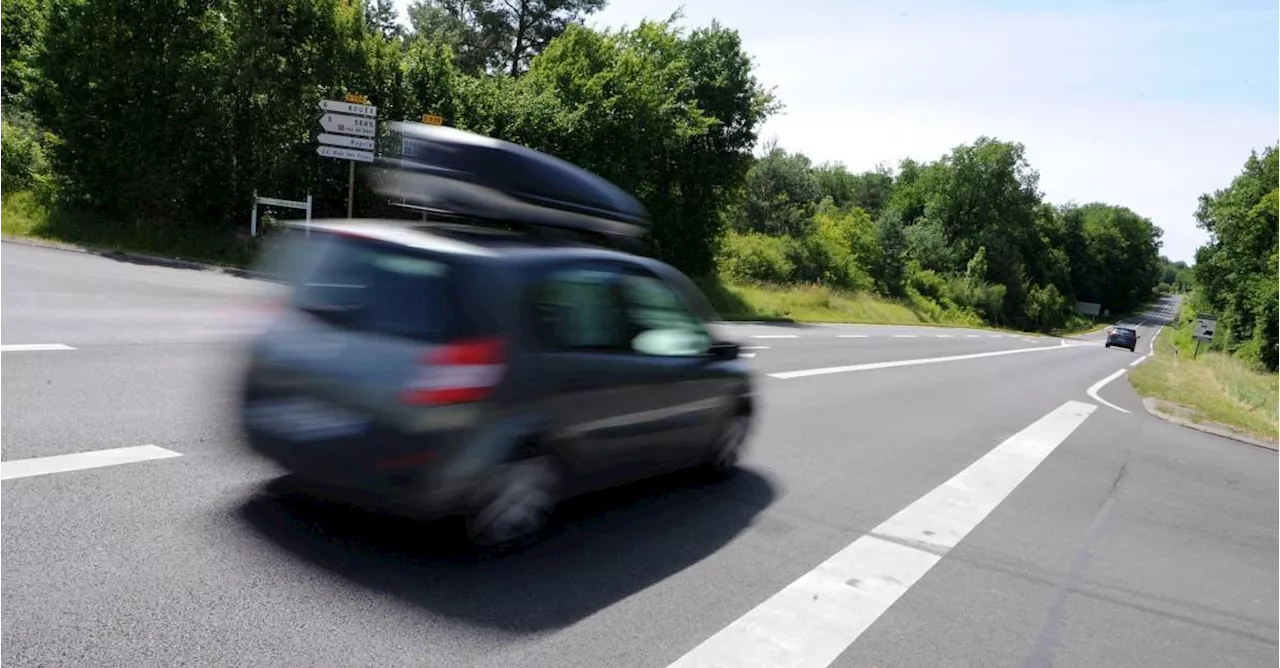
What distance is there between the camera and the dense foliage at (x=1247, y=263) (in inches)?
2227

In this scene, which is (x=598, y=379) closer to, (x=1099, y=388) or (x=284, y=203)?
(x=1099, y=388)

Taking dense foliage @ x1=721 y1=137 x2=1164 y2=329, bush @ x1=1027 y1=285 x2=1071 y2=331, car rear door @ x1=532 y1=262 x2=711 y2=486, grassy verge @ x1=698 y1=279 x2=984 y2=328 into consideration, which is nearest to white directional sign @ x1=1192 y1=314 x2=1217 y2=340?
grassy verge @ x1=698 y1=279 x2=984 y2=328

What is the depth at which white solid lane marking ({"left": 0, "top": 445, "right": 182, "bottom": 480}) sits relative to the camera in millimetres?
4758

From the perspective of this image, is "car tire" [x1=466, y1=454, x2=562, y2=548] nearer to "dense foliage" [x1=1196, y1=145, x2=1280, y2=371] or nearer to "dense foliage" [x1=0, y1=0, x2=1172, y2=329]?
"dense foliage" [x1=0, y1=0, x2=1172, y2=329]

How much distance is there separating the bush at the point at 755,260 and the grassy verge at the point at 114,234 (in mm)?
21265

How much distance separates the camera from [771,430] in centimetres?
884

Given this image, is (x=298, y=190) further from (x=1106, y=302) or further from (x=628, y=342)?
(x=1106, y=302)

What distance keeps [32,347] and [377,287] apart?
548 centimetres

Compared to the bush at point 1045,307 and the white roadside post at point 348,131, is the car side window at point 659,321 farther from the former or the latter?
the bush at point 1045,307

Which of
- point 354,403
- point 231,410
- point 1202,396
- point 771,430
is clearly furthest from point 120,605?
point 1202,396

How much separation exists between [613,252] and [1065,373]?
22.3 m

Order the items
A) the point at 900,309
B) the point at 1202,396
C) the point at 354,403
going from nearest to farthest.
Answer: the point at 354,403, the point at 1202,396, the point at 900,309

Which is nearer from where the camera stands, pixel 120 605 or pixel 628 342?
pixel 120 605

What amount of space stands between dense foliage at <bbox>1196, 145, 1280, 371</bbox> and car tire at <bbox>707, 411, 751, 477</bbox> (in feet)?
202
